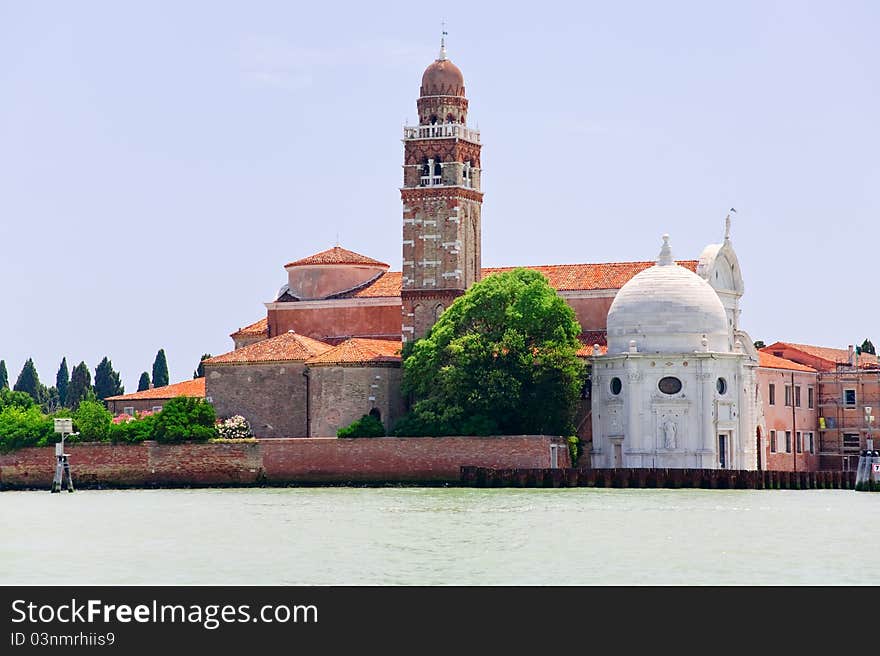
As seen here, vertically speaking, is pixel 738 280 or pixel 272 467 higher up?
pixel 738 280

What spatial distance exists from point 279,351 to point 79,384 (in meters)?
46.5

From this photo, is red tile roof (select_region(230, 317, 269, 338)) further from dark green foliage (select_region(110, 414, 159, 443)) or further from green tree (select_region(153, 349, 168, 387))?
green tree (select_region(153, 349, 168, 387))

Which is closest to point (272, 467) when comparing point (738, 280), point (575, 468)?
point (575, 468)

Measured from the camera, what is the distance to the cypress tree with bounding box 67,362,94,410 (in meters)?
110

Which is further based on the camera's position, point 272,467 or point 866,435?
point 866,435

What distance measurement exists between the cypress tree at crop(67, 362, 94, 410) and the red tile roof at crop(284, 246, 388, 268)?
1522 inches

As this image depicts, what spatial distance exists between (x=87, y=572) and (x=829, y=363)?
161 ft

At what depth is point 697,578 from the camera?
2944cm

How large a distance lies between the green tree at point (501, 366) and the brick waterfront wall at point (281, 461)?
0.83 meters

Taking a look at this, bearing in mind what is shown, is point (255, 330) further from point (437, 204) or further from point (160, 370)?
point (160, 370)

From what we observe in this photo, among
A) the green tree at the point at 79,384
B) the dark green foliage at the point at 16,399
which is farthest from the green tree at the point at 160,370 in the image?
the dark green foliage at the point at 16,399

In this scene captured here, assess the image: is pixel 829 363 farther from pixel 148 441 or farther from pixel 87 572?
pixel 87 572

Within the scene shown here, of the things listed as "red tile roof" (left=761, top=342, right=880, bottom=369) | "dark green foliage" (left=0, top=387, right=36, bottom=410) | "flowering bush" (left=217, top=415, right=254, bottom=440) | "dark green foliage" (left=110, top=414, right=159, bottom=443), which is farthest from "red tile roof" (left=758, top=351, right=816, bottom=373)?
"dark green foliage" (left=0, top=387, right=36, bottom=410)
